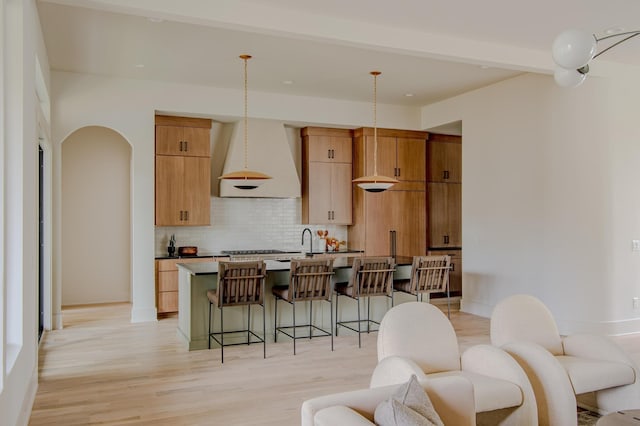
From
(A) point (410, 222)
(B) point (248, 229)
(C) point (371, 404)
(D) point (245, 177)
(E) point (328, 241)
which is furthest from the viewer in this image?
(A) point (410, 222)

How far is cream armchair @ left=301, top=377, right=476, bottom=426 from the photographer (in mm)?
2039

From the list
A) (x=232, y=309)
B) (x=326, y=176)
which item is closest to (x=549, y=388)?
(x=232, y=309)

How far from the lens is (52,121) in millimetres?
6562

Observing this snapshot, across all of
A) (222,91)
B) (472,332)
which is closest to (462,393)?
(472,332)

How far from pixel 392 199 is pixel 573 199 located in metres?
2.92

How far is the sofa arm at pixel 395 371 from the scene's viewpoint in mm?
2744

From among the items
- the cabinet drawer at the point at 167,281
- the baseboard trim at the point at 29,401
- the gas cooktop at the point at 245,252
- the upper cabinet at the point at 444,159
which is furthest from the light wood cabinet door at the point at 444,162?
the baseboard trim at the point at 29,401

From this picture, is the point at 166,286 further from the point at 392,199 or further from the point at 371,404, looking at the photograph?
the point at 371,404

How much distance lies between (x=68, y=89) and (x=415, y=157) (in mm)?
5108

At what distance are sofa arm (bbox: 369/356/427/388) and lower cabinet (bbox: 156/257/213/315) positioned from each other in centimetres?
484

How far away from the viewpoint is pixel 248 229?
8312 millimetres

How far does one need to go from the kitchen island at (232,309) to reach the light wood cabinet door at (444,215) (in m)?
2.69

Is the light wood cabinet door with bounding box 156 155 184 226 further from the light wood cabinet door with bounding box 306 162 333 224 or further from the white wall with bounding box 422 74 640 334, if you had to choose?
the white wall with bounding box 422 74 640 334

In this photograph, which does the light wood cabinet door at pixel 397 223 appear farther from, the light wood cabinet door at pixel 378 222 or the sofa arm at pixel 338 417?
the sofa arm at pixel 338 417
